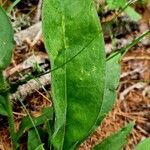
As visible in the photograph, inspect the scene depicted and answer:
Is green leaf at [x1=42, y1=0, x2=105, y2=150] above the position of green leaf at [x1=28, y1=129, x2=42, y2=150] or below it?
above

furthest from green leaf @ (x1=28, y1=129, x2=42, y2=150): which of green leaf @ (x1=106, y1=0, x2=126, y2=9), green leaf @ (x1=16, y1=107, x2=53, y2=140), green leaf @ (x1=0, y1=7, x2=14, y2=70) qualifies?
green leaf @ (x1=106, y1=0, x2=126, y2=9)

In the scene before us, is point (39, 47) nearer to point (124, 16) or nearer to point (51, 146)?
point (124, 16)

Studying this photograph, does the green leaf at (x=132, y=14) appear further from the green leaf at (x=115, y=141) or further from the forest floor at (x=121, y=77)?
the green leaf at (x=115, y=141)

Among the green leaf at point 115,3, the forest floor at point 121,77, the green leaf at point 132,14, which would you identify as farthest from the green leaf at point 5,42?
the green leaf at point 132,14

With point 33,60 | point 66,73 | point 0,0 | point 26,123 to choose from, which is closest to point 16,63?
point 33,60

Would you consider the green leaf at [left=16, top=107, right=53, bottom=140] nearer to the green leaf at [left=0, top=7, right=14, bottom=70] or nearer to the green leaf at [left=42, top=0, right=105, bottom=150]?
the green leaf at [left=42, top=0, right=105, bottom=150]

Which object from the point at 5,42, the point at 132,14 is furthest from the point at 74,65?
the point at 132,14
